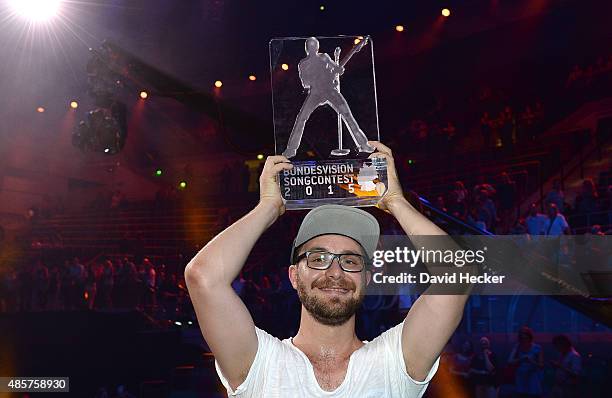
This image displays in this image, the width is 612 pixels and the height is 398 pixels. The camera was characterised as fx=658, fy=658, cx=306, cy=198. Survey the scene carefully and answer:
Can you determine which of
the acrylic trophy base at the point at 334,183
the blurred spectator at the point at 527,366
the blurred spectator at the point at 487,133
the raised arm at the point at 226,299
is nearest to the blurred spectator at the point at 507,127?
the blurred spectator at the point at 487,133

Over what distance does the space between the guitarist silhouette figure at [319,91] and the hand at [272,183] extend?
31 centimetres

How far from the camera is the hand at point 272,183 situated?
2.64m

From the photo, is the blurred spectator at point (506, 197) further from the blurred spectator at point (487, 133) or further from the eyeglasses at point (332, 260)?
the eyeglasses at point (332, 260)

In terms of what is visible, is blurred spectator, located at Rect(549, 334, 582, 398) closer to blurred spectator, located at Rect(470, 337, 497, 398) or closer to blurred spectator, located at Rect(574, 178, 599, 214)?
blurred spectator, located at Rect(470, 337, 497, 398)

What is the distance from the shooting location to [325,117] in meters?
3.05

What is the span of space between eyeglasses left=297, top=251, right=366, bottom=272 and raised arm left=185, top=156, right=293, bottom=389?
23cm

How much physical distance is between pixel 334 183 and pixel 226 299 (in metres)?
0.81

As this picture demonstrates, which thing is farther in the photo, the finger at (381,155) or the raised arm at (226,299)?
the finger at (381,155)

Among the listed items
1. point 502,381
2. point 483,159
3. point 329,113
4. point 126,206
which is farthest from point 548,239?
point 126,206

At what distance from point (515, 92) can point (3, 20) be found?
11.8 m

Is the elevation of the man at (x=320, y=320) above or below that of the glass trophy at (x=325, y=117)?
below

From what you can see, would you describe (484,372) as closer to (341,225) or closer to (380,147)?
(380,147)

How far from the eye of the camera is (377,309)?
8320 millimetres

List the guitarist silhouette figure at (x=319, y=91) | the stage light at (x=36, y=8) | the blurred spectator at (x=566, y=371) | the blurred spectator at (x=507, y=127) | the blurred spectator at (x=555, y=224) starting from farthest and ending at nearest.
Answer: the blurred spectator at (x=507, y=127) → the stage light at (x=36, y=8) → the blurred spectator at (x=555, y=224) → the blurred spectator at (x=566, y=371) → the guitarist silhouette figure at (x=319, y=91)
